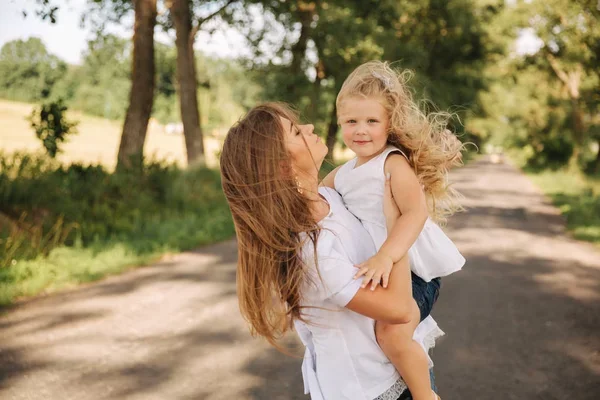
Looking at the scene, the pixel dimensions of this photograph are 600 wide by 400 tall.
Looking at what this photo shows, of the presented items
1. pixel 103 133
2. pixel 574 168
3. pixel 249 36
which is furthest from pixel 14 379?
pixel 103 133

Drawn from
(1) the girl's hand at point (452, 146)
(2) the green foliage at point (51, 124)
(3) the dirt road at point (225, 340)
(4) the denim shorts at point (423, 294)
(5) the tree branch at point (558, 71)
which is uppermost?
(5) the tree branch at point (558, 71)

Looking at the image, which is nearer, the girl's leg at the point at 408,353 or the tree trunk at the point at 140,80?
the girl's leg at the point at 408,353

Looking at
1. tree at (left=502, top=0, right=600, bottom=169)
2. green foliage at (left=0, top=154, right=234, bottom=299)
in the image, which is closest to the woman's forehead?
green foliage at (left=0, top=154, right=234, bottom=299)

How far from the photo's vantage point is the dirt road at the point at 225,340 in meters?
4.24

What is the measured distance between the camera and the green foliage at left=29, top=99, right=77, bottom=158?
10414mm

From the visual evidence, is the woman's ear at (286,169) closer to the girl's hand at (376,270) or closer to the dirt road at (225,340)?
the girl's hand at (376,270)

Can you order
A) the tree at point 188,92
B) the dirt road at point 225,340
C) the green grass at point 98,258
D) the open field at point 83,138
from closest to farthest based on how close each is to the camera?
the dirt road at point 225,340, the green grass at point 98,258, the tree at point 188,92, the open field at point 83,138

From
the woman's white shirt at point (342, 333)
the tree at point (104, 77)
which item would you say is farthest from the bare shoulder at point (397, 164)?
the tree at point (104, 77)

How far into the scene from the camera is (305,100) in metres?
24.1

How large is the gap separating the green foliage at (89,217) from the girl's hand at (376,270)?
5.94 m

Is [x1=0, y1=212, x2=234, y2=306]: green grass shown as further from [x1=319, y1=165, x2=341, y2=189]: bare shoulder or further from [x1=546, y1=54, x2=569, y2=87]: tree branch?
[x1=546, y1=54, x2=569, y2=87]: tree branch

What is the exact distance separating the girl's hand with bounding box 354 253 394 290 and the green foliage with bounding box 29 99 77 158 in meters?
9.83

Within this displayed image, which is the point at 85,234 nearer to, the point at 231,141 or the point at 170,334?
the point at 170,334

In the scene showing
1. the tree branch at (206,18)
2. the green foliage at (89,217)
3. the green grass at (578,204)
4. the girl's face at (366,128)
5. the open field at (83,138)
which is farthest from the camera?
the open field at (83,138)
